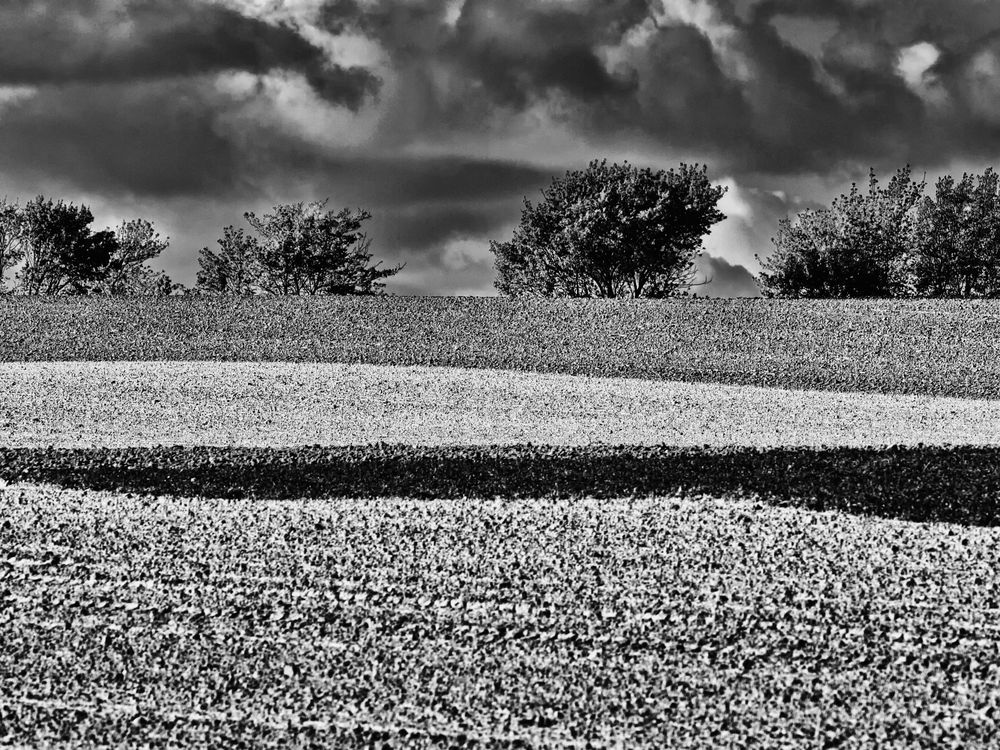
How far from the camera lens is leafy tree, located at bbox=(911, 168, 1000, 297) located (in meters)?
42.8

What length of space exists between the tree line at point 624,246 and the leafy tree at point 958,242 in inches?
2.1

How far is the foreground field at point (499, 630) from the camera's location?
13.7ft

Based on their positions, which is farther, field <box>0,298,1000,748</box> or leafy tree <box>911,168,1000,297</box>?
leafy tree <box>911,168,1000,297</box>

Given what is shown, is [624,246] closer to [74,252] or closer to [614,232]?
[614,232]

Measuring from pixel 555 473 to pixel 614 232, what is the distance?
31.6 metres

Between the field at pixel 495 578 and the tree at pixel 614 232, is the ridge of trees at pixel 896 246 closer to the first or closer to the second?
the tree at pixel 614 232


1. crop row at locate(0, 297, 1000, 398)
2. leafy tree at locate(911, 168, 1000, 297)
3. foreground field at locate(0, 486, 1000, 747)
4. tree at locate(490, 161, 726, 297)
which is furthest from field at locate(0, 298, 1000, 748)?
leafy tree at locate(911, 168, 1000, 297)

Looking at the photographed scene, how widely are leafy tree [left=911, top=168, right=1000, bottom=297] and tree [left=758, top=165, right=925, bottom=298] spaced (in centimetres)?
68

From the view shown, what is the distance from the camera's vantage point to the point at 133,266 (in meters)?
47.6

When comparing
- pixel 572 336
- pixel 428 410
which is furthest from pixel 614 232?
pixel 428 410

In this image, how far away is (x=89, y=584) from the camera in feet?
19.1

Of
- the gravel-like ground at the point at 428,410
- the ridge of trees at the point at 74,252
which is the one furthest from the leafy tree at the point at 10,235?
the gravel-like ground at the point at 428,410

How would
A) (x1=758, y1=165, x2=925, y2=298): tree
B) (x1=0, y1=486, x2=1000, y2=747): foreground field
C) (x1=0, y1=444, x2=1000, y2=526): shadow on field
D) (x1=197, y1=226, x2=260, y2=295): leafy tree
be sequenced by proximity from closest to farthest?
(x1=0, y1=486, x2=1000, y2=747): foreground field
(x1=0, y1=444, x2=1000, y2=526): shadow on field
(x1=758, y1=165, x2=925, y2=298): tree
(x1=197, y1=226, x2=260, y2=295): leafy tree

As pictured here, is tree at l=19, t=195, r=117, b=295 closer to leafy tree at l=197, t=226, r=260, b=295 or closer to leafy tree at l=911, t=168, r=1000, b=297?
leafy tree at l=197, t=226, r=260, b=295
